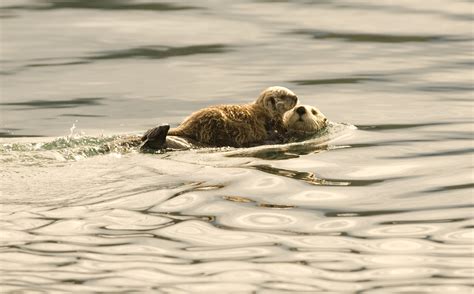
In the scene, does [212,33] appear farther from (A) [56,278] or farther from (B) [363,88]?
(A) [56,278]

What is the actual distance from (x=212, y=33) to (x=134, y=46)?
1334mm

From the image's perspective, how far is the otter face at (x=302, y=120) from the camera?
1255 centimetres

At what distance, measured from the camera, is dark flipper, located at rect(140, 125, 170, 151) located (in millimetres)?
11305

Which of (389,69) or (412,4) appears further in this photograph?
(412,4)

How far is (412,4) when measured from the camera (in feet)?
67.2

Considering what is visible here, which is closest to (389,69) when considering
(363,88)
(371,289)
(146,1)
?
(363,88)

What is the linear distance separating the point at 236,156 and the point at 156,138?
2.52ft

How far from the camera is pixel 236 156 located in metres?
11.4

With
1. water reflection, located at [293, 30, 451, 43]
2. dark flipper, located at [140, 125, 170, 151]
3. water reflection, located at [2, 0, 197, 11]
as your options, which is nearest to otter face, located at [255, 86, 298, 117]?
dark flipper, located at [140, 125, 170, 151]

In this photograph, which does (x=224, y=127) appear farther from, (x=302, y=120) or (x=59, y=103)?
(x=59, y=103)

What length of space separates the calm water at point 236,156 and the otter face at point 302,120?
0.98ft

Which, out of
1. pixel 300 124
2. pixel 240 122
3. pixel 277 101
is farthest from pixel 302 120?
pixel 240 122

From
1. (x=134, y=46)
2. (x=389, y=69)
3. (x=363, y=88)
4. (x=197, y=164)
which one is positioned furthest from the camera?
(x=134, y=46)

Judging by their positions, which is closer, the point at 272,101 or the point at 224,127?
the point at 224,127
